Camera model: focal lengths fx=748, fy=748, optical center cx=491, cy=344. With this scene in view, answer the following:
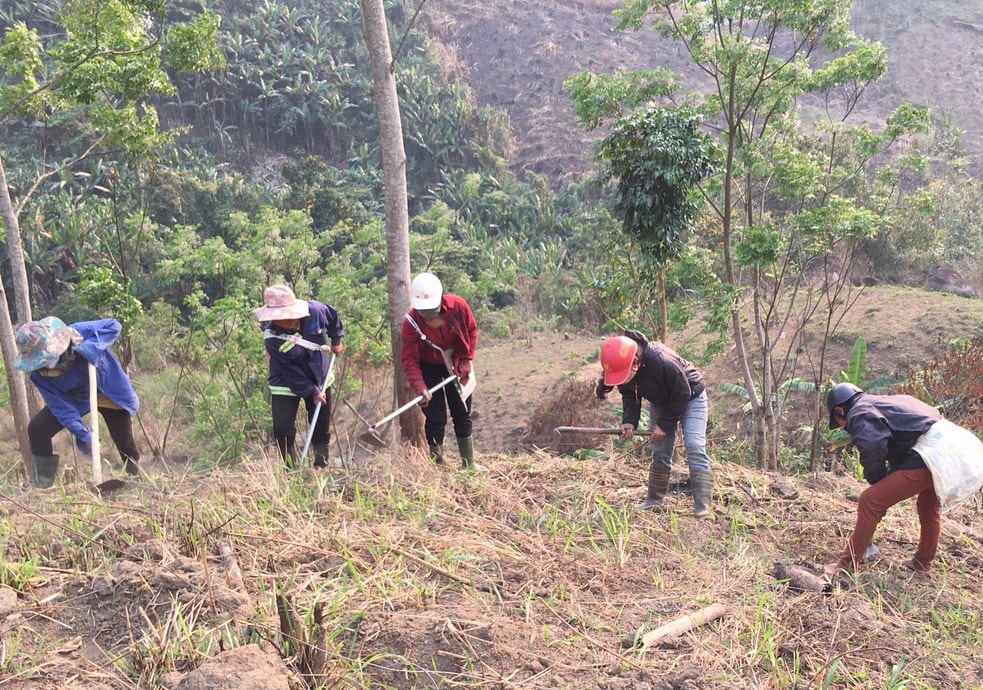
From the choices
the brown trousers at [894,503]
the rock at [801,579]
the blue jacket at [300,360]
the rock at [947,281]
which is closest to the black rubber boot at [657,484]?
the rock at [801,579]

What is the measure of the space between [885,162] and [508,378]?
71.6ft

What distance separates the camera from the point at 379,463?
4855 mm

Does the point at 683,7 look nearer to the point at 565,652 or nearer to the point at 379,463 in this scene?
the point at 379,463

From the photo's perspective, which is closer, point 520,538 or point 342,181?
point 520,538

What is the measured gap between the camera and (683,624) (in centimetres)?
319

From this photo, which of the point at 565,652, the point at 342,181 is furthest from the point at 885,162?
the point at 565,652

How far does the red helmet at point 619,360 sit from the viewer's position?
4426 mm

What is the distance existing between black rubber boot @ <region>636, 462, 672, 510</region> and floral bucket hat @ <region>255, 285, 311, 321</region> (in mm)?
2616

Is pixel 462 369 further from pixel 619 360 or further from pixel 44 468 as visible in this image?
pixel 44 468

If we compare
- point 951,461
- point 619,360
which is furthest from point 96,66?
point 951,461

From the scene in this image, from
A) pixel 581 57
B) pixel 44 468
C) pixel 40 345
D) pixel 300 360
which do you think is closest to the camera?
pixel 40 345

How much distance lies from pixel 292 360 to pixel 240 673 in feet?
10.00

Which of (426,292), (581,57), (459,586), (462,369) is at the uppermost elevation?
(581,57)

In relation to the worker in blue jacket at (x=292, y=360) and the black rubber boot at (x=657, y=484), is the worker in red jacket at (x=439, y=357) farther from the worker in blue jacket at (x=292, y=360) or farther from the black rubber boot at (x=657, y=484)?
the black rubber boot at (x=657, y=484)
